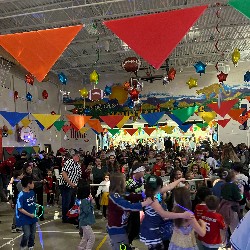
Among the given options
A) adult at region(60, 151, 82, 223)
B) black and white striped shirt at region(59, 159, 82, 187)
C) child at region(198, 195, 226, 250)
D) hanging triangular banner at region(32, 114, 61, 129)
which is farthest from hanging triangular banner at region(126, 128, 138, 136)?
child at region(198, 195, 226, 250)

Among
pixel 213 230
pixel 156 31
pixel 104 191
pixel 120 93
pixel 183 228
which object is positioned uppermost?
pixel 120 93

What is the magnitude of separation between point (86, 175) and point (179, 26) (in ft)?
19.9

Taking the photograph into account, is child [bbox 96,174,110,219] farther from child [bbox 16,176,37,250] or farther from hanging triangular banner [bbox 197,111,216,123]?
hanging triangular banner [bbox 197,111,216,123]

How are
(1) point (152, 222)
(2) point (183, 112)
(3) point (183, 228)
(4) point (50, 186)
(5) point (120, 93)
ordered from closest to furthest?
(3) point (183, 228) → (1) point (152, 222) → (4) point (50, 186) → (2) point (183, 112) → (5) point (120, 93)

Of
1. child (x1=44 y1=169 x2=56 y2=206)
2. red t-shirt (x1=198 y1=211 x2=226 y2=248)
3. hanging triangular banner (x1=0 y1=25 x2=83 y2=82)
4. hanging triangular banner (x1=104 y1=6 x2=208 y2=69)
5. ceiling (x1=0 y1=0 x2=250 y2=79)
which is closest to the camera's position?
red t-shirt (x1=198 y1=211 x2=226 y2=248)

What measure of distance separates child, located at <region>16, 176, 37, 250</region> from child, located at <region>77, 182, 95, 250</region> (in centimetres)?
72

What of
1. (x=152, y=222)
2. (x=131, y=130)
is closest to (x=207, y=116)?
(x=131, y=130)

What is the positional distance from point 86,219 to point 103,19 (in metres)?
9.45

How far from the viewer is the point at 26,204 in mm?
4855

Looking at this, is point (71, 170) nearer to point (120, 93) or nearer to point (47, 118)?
point (47, 118)

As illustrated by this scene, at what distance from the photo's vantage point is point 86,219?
15.6 ft

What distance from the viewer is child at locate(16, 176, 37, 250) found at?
4793 mm

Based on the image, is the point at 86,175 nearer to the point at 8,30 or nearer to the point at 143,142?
the point at 8,30

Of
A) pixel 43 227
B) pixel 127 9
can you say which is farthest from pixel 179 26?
pixel 127 9
